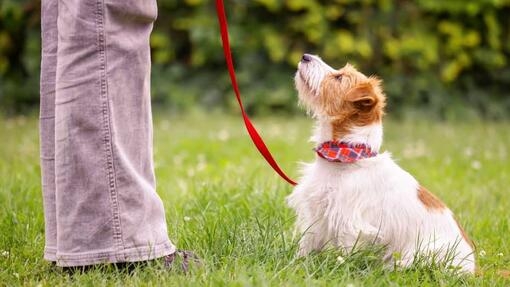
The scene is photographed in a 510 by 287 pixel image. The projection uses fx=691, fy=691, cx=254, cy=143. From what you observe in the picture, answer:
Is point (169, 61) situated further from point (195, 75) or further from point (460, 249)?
point (460, 249)

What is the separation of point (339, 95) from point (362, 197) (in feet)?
1.77

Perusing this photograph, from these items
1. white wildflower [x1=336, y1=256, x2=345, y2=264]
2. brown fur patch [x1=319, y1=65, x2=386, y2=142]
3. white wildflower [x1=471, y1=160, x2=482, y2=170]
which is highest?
brown fur patch [x1=319, y1=65, x2=386, y2=142]

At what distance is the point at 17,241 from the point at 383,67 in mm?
8044

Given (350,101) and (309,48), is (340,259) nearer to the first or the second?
(350,101)

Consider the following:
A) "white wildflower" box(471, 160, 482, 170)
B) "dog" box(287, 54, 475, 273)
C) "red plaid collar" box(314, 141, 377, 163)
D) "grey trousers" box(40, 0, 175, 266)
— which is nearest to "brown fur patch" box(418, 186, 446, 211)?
"dog" box(287, 54, 475, 273)

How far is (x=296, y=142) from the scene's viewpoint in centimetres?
743

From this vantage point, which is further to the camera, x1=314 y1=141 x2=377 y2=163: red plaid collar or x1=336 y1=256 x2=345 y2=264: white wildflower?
x1=314 y1=141 x2=377 y2=163: red plaid collar

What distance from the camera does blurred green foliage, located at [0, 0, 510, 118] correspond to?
10.3 m

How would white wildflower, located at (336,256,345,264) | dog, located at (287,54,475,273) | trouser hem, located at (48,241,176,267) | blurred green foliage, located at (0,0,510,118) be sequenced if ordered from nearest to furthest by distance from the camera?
trouser hem, located at (48,241,176,267) < white wildflower, located at (336,256,345,264) < dog, located at (287,54,475,273) < blurred green foliage, located at (0,0,510,118)

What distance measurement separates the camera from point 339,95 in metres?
3.51

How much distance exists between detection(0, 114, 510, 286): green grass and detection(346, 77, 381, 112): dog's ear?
0.73 m

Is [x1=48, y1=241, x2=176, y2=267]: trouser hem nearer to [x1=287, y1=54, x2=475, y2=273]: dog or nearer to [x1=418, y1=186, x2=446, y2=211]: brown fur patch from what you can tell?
[x1=287, y1=54, x2=475, y2=273]: dog

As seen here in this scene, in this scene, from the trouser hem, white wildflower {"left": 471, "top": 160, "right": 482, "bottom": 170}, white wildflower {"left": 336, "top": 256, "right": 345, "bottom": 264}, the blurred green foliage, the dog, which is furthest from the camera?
the blurred green foliage

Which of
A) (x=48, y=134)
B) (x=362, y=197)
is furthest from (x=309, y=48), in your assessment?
(x=48, y=134)
